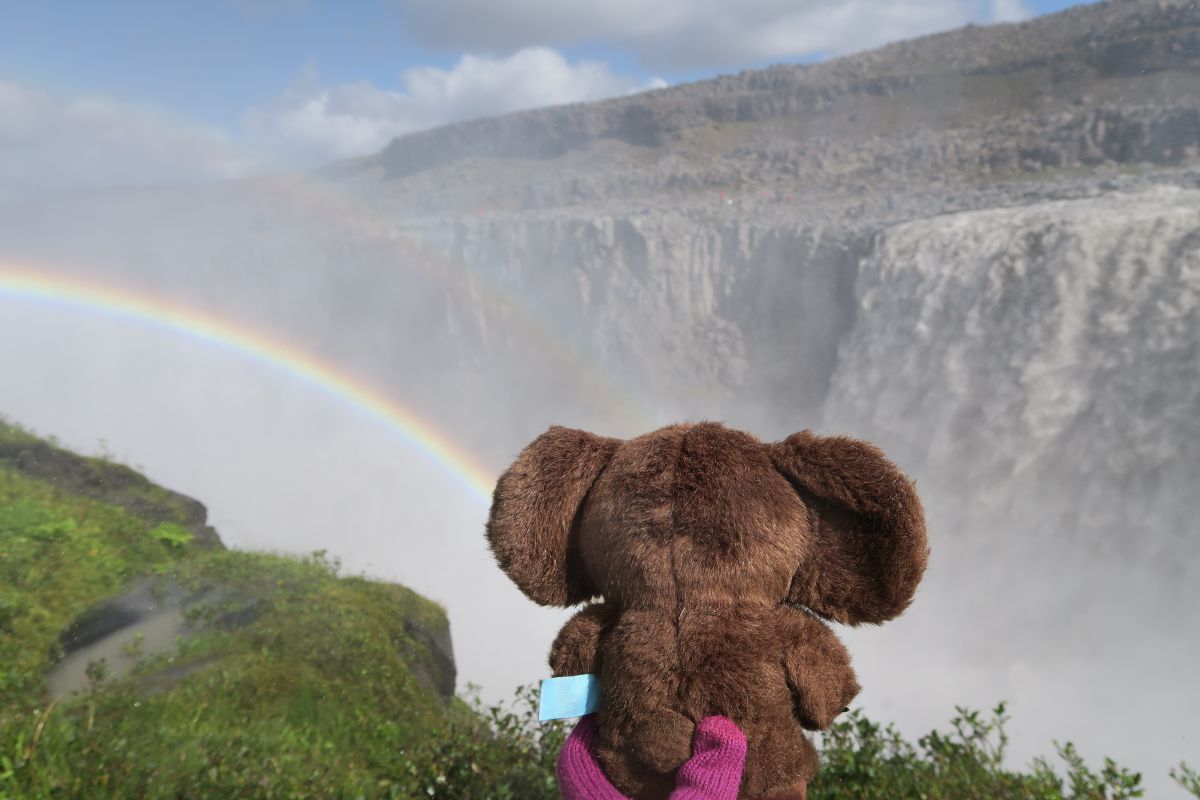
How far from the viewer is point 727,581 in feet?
6.49

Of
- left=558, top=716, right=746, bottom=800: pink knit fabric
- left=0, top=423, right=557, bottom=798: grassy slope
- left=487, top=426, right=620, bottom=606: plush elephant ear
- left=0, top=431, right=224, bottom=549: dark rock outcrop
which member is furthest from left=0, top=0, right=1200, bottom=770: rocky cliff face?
left=558, top=716, right=746, bottom=800: pink knit fabric

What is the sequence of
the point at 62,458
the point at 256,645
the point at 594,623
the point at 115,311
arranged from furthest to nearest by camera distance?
the point at 115,311 < the point at 62,458 < the point at 256,645 < the point at 594,623

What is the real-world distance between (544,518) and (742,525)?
23.8 inches

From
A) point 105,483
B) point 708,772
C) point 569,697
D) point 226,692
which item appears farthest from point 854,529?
point 105,483

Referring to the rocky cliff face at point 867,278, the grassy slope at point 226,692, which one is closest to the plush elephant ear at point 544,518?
the grassy slope at point 226,692

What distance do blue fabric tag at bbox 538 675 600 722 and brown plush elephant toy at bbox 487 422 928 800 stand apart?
0.05m

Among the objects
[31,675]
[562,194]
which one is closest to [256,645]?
[31,675]

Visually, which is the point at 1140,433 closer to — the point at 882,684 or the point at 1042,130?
the point at 882,684

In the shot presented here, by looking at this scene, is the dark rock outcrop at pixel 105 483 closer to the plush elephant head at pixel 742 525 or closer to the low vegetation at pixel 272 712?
the low vegetation at pixel 272 712

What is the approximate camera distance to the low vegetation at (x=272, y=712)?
3.65 m

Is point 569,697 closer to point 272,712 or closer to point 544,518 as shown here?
point 544,518

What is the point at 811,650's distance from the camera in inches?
77.8

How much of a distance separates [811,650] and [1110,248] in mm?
13917

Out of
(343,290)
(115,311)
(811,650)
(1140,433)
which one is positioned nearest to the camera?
(811,650)
